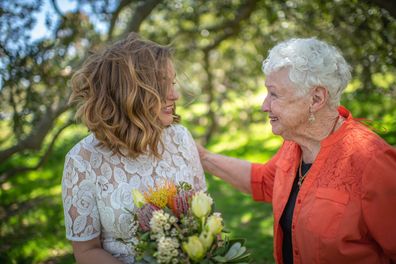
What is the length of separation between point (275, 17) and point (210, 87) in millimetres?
3955

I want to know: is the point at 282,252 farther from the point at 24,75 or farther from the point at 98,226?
the point at 24,75

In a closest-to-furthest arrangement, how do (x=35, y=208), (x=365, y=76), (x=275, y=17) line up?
1. (x=365, y=76)
2. (x=275, y=17)
3. (x=35, y=208)

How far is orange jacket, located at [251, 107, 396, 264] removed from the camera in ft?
6.93

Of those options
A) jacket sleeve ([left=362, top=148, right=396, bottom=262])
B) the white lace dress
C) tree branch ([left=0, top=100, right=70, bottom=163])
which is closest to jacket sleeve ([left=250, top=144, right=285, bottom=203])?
the white lace dress

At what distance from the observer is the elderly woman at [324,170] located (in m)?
2.14

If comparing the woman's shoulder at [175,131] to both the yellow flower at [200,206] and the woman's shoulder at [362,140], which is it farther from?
the woman's shoulder at [362,140]

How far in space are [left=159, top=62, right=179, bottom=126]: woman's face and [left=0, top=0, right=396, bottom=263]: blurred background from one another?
0.15m

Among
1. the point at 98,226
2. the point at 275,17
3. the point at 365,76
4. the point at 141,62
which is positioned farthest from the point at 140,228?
the point at 275,17

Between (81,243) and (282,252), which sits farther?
(282,252)

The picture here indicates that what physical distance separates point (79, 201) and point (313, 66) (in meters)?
1.52

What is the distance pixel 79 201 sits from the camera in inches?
86.5

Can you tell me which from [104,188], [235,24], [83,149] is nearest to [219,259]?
[104,188]

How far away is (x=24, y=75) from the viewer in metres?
3.81

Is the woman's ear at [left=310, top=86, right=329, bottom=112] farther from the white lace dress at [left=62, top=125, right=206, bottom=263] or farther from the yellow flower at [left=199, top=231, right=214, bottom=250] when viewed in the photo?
the yellow flower at [left=199, top=231, right=214, bottom=250]
